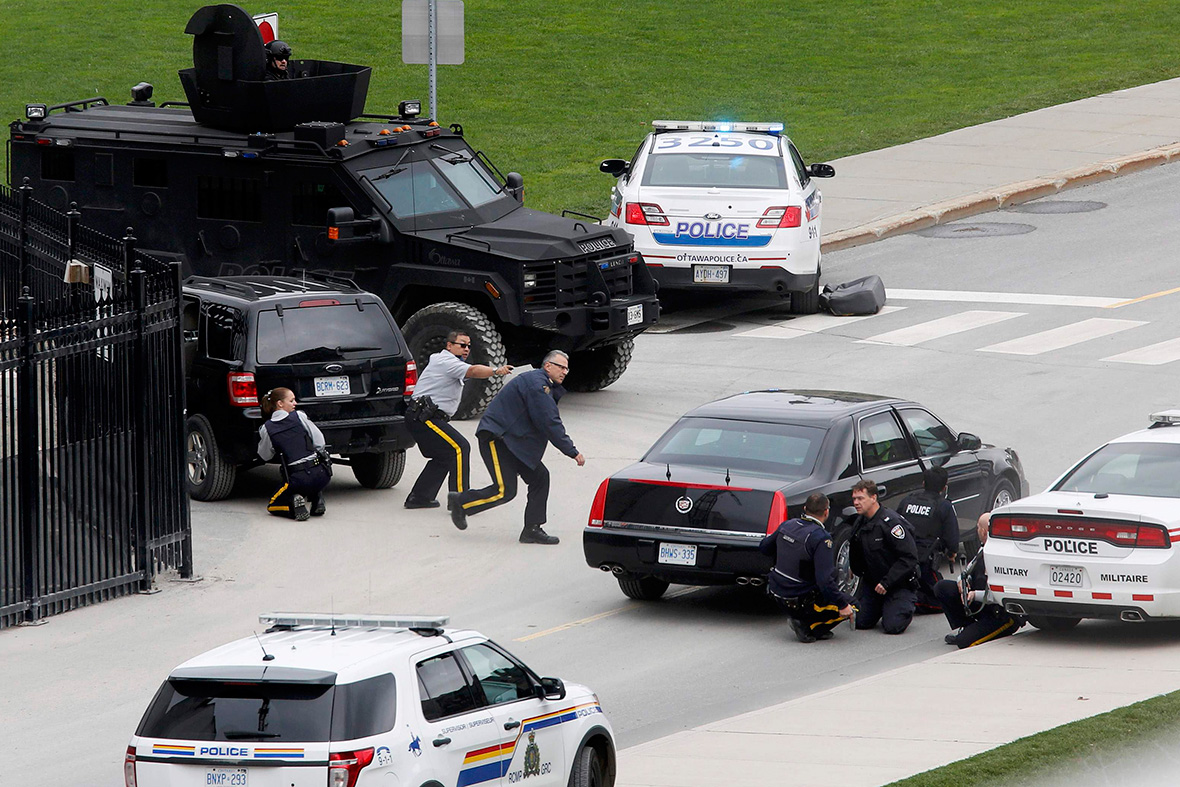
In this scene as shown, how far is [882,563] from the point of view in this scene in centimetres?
1245

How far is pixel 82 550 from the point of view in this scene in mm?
13031

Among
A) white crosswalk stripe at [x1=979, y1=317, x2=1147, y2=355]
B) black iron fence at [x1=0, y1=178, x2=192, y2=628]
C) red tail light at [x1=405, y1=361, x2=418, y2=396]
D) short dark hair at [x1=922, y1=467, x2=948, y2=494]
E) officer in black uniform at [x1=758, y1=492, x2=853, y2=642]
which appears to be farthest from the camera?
white crosswalk stripe at [x1=979, y1=317, x2=1147, y2=355]

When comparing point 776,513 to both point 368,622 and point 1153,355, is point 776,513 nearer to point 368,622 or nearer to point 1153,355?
point 368,622

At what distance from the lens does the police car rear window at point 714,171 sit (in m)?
22.6

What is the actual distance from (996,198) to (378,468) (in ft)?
47.3

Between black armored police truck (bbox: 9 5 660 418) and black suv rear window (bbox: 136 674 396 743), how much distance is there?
34.0 feet

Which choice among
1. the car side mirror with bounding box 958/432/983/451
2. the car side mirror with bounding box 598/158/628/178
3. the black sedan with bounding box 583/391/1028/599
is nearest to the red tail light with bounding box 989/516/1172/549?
the black sedan with bounding box 583/391/1028/599

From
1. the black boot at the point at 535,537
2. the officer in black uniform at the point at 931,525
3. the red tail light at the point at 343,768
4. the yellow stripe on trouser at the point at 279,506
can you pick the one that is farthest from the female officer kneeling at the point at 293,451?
the red tail light at the point at 343,768

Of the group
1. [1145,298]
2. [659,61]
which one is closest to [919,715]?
[1145,298]

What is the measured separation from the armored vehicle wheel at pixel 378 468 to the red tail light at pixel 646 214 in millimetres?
6475

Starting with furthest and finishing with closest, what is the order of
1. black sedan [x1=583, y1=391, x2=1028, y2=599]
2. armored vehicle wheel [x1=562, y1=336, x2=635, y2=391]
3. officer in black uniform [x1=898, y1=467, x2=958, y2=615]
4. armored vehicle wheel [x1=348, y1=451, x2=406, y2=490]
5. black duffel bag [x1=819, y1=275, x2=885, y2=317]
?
black duffel bag [x1=819, y1=275, x2=885, y2=317]
armored vehicle wheel [x1=562, y1=336, x2=635, y2=391]
armored vehicle wheel [x1=348, y1=451, x2=406, y2=490]
officer in black uniform [x1=898, y1=467, x2=958, y2=615]
black sedan [x1=583, y1=391, x2=1028, y2=599]

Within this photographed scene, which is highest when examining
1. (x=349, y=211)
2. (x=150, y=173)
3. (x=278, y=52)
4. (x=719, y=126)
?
(x=278, y=52)

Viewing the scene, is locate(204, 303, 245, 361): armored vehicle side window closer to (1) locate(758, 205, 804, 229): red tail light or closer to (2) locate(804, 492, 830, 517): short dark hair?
(2) locate(804, 492, 830, 517): short dark hair

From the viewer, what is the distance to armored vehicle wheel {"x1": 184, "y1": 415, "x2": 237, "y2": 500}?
15555 millimetres
